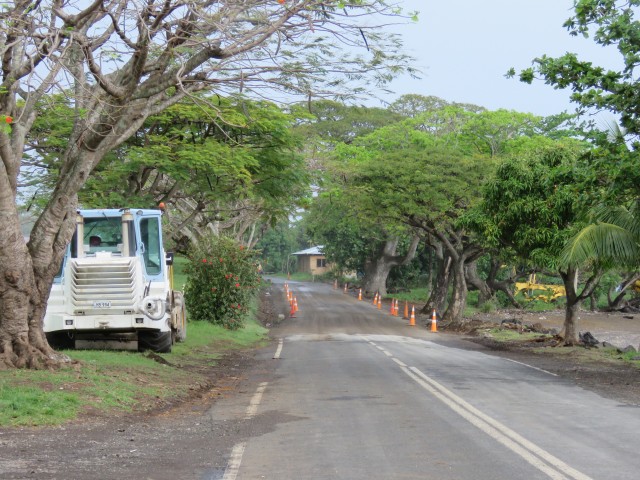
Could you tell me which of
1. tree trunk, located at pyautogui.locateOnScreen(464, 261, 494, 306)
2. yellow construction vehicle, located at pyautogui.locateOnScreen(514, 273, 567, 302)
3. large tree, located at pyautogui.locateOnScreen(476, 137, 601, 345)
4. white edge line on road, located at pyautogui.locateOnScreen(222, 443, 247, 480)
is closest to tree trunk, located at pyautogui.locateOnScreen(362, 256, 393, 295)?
tree trunk, located at pyautogui.locateOnScreen(464, 261, 494, 306)

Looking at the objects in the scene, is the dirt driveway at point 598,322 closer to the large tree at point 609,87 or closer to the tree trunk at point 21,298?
the large tree at point 609,87

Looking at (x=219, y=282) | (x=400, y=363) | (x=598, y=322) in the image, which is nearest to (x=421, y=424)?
(x=400, y=363)

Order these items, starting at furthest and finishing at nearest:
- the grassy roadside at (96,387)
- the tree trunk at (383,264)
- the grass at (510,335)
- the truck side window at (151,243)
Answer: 1. the tree trunk at (383,264)
2. the grass at (510,335)
3. the truck side window at (151,243)
4. the grassy roadside at (96,387)

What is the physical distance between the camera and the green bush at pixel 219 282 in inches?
1125

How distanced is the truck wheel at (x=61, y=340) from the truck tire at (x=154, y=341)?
150 cm

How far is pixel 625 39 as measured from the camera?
1435 centimetres

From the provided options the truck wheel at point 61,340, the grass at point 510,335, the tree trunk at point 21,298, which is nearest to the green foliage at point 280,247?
the grass at point 510,335

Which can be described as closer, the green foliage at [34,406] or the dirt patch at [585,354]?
the green foliage at [34,406]

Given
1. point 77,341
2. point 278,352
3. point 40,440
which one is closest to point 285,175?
point 278,352

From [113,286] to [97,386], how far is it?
16.9 feet

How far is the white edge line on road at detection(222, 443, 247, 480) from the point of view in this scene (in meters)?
7.12

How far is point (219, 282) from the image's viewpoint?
2867 centimetres

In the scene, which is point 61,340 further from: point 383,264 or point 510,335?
point 383,264

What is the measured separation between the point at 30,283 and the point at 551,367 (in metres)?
12.2
